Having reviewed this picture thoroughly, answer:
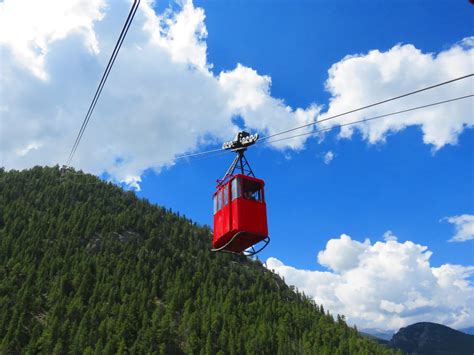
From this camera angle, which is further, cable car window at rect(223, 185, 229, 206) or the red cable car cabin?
cable car window at rect(223, 185, 229, 206)

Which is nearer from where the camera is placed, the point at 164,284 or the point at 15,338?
the point at 15,338

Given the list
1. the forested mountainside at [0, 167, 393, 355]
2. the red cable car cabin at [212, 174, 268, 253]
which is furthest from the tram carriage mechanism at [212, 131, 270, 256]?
the forested mountainside at [0, 167, 393, 355]

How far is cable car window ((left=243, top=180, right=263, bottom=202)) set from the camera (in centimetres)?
2662

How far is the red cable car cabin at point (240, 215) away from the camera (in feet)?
83.7

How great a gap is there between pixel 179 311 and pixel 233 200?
6585 inches

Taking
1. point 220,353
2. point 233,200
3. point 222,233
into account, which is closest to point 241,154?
point 233,200

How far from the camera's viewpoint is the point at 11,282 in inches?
6304

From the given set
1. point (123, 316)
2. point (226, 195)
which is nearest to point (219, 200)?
point (226, 195)

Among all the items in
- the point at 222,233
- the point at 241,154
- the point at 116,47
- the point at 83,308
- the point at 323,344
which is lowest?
the point at 222,233

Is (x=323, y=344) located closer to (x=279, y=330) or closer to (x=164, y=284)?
(x=279, y=330)

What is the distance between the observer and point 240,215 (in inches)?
1000

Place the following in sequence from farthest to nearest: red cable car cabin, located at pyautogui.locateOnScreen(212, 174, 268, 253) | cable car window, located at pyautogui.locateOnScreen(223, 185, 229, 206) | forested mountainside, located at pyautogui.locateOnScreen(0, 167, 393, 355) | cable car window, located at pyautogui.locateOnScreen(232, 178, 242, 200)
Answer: forested mountainside, located at pyautogui.locateOnScreen(0, 167, 393, 355) < cable car window, located at pyautogui.locateOnScreen(223, 185, 229, 206) < cable car window, located at pyautogui.locateOnScreen(232, 178, 242, 200) < red cable car cabin, located at pyautogui.locateOnScreen(212, 174, 268, 253)

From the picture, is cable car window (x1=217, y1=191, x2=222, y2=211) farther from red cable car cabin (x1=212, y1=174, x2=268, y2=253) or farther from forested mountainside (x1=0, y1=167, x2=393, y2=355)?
forested mountainside (x1=0, y1=167, x2=393, y2=355)

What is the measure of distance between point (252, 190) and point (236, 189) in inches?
50.8
